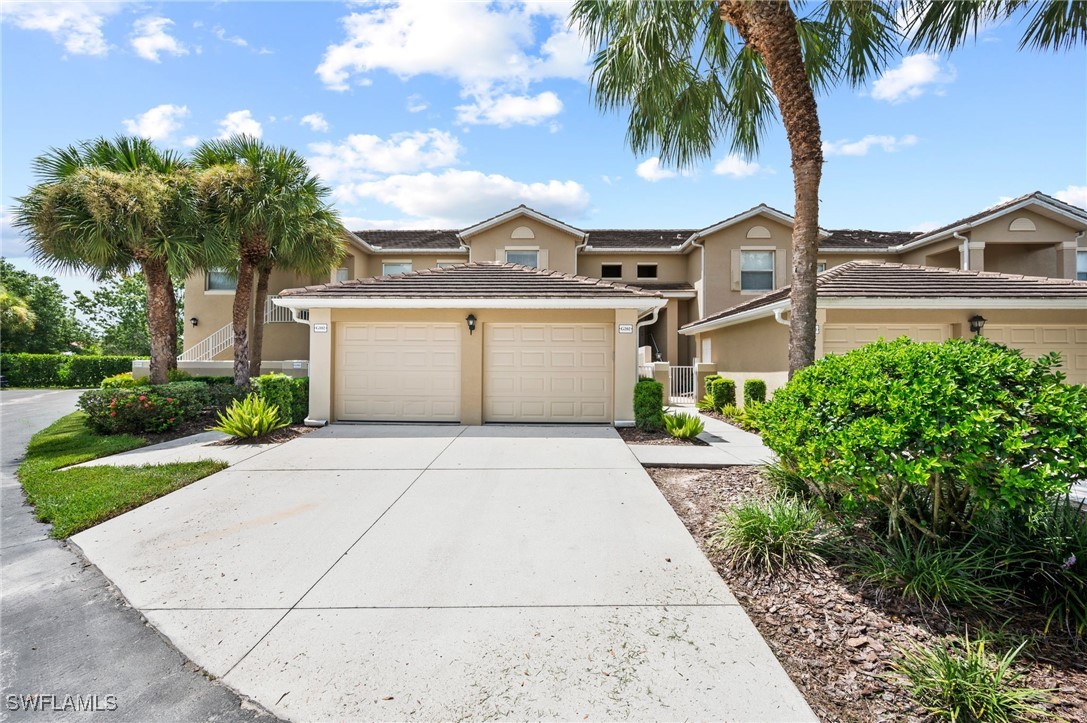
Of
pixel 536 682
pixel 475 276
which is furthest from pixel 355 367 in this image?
pixel 536 682

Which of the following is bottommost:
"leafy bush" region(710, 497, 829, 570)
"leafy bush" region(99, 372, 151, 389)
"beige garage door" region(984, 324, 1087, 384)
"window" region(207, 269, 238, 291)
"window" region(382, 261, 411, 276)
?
"leafy bush" region(710, 497, 829, 570)

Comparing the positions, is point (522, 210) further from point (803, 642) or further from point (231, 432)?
point (803, 642)

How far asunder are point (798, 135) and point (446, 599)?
660cm

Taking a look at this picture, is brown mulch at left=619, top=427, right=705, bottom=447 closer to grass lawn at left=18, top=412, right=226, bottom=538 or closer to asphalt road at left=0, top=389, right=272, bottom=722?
grass lawn at left=18, top=412, right=226, bottom=538

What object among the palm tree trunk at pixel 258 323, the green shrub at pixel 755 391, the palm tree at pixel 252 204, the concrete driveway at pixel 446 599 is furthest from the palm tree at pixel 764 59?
the palm tree trunk at pixel 258 323

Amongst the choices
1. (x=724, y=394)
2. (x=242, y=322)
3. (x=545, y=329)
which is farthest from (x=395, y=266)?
(x=724, y=394)

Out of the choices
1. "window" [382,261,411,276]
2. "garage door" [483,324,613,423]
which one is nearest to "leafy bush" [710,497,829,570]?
"garage door" [483,324,613,423]

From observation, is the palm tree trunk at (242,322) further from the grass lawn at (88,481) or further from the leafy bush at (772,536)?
the leafy bush at (772,536)

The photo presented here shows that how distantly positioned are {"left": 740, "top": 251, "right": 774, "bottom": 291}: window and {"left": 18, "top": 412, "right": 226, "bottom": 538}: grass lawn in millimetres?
17239

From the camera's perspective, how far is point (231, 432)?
8.32 meters

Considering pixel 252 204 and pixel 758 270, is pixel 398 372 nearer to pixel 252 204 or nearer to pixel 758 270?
pixel 252 204

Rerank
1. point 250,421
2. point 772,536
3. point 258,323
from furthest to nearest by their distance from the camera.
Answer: point 258,323 → point 250,421 → point 772,536

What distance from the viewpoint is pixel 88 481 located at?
597 cm

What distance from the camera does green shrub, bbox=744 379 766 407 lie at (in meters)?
11.1
